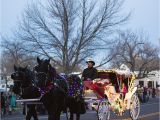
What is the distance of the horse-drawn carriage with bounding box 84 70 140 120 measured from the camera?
1568 centimetres

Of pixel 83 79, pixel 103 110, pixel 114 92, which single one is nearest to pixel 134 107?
pixel 114 92

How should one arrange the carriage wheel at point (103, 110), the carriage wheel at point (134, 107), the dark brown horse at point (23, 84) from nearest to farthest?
the dark brown horse at point (23, 84), the carriage wheel at point (103, 110), the carriage wheel at point (134, 107)

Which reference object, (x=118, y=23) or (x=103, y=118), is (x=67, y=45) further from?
(x=103, y=118)

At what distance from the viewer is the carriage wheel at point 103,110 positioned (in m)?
15.3

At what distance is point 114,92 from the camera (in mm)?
15961

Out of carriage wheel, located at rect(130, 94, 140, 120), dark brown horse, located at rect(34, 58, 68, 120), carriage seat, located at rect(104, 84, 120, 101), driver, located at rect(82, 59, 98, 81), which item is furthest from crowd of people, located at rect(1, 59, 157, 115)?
dark brown horse, located at rect(34, 58, 68, 120)

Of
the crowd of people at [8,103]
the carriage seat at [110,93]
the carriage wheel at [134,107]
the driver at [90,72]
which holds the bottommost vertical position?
the crowd of people at [8,103]

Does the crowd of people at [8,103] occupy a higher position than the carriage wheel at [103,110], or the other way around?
the carriage wheel at [103,110]

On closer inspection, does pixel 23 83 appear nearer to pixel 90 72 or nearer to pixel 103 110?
pixel 90 72

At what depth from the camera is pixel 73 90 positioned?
48.2ft

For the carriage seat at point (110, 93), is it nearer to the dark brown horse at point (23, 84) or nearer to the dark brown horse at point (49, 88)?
the dark brown horse at point (23, 84)

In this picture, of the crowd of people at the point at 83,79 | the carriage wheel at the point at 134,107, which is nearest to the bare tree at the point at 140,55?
the crowd of people at the point at 83,79

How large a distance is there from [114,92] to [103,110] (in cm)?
79

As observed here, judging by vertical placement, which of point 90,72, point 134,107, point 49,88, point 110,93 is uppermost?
point 90,72
